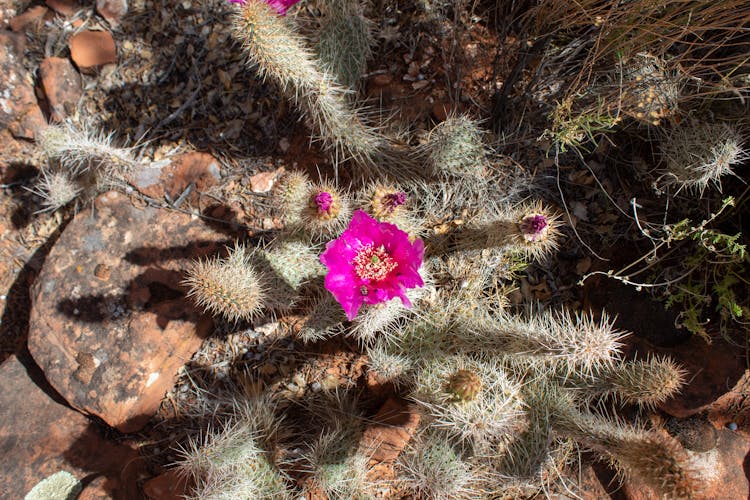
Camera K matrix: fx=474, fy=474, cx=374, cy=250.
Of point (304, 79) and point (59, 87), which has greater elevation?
point (304, 79)

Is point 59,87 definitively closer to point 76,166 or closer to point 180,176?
point 76,166

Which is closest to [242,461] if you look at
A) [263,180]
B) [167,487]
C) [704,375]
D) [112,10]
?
[167,487]

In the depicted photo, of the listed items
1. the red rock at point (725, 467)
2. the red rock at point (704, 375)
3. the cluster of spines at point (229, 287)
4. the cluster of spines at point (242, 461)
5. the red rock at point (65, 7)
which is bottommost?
the cluster of spines at point (242, 461)

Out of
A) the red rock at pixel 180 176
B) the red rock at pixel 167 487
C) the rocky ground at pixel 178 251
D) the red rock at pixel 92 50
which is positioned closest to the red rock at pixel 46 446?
the rocky ground at pixel 178 251

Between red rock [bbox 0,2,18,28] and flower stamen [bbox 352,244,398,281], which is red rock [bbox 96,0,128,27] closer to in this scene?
red rock [bbox 0,2,18,28]

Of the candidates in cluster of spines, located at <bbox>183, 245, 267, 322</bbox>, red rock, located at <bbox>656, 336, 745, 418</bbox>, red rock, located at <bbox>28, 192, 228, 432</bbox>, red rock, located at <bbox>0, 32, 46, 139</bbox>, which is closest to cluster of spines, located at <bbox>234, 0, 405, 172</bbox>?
cluster of spines, located at <bbox>183, 245, 267, 322</bbox>

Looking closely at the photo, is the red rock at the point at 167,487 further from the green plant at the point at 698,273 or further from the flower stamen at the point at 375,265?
the green plant at the point at 698,273

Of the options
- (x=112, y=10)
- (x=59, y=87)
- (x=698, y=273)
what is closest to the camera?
(x=698, y=273)
